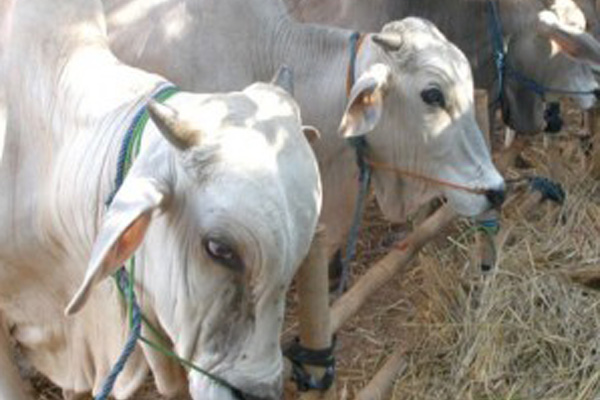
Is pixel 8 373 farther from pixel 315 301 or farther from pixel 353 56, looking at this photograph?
pixel 353 56

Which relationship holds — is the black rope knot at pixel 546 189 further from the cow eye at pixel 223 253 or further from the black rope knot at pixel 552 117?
the cow eye at pixel 223 253

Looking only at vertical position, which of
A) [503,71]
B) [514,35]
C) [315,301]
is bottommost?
[503,71]

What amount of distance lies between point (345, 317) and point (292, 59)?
1315mm

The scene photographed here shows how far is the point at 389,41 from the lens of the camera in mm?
3064

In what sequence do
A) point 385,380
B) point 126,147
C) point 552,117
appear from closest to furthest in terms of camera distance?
point 126,147 → point 385,380 → point 552,117

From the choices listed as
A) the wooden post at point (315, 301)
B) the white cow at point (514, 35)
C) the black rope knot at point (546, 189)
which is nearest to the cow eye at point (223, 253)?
the wooden post at point (315, 301)

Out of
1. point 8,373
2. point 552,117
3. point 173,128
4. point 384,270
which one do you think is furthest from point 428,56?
point 8,373

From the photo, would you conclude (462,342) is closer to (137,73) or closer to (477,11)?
(137,73)

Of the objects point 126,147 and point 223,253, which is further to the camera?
point 126,147

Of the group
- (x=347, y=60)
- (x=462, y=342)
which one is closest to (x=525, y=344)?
(x=462, y=342)

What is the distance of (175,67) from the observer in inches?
129

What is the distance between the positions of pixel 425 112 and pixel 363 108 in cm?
25

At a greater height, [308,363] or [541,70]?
[308,363]

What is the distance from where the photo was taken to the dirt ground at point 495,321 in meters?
3.06
